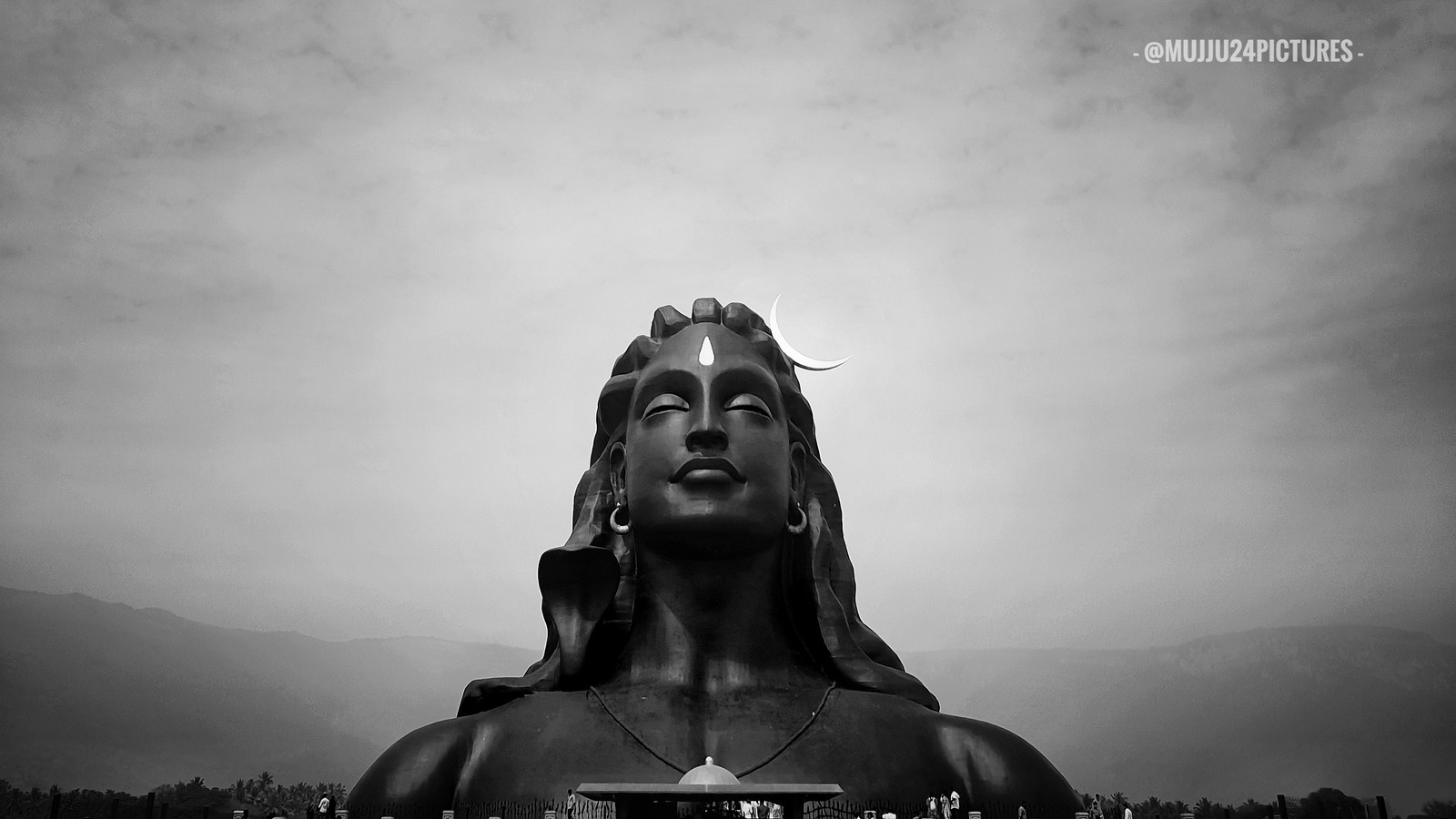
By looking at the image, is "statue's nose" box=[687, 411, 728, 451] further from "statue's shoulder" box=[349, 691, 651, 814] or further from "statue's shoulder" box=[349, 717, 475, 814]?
"statue's shoulder" box=[349, 717, 475, 814]

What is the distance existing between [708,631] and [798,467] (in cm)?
193

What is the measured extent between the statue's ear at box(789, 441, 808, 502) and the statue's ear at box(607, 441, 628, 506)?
1.57 meters

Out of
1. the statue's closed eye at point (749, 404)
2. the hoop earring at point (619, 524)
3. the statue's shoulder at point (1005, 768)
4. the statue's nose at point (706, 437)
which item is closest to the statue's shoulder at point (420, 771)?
the hoop earring at point (619, 524)

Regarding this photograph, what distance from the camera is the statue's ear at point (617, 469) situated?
9.99 metres

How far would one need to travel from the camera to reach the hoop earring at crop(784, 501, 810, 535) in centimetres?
964

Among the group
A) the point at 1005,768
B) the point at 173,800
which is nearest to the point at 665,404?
the point at 1005,768

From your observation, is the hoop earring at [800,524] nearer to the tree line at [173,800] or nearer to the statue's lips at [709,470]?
the statue's lips at [709,470]

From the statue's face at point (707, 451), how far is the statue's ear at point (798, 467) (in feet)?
1.02

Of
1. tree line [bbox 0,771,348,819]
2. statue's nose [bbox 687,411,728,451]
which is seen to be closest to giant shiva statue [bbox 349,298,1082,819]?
statue's nose [bbox 687,411,728,451]

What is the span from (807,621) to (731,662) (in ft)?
2.90

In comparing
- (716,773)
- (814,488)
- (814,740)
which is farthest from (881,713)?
(716,773)

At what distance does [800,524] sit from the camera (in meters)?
9.78

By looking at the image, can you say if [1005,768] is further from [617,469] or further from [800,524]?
[617,469]

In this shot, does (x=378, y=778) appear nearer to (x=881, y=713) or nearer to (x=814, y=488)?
(x=881, y=713)
